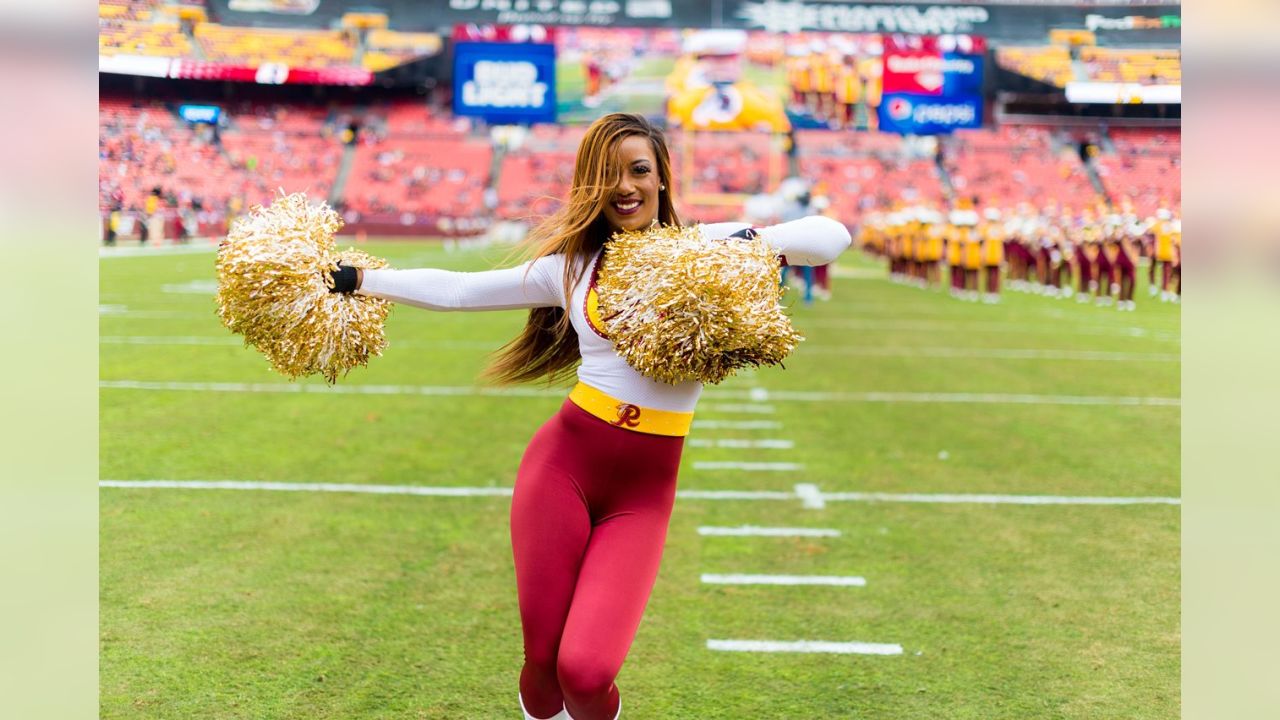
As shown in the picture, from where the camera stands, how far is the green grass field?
3463 mm

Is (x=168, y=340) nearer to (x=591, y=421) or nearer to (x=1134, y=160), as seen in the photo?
(x=591, y=421)

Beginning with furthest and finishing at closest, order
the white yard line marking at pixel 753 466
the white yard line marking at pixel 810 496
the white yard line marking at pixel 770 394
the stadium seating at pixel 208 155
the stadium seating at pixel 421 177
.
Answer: the stadium seating at pixel 421 177
the stadium seating at pixel 208 155
the white yard line marking at pixel 770 394
the white yard line marking at pixel 753 466
the white yard line marking at pixel 810 496

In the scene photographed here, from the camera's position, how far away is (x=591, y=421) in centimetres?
272

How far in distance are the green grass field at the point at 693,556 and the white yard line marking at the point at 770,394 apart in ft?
0.16

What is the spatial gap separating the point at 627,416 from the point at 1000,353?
383 inches

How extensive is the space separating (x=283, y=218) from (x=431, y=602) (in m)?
1.87

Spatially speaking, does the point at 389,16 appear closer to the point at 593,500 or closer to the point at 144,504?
the point at 144,504

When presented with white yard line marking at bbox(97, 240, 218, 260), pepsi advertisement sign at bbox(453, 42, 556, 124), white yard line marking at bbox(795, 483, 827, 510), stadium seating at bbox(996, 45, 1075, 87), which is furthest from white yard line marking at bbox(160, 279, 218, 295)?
stadium seating at bbox(996, 45, 1075, 87)

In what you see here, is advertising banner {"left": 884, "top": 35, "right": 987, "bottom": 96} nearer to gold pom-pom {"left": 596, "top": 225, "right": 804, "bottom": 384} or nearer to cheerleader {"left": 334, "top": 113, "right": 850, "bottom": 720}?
cheerleader {"left": 334, "top": 113, "right": 850, "bottom": 720}

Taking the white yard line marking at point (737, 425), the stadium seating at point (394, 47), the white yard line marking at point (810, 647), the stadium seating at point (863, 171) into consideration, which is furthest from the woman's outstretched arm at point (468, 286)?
the stadium seating at point (394, 47)

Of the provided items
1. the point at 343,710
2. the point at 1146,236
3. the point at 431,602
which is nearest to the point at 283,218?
the point at 343,710

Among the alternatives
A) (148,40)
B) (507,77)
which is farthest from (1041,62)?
(148,40)

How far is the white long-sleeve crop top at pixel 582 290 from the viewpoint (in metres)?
2.72

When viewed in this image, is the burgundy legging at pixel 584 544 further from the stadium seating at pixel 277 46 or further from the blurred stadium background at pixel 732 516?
the stadium seating at pixel 277 46
